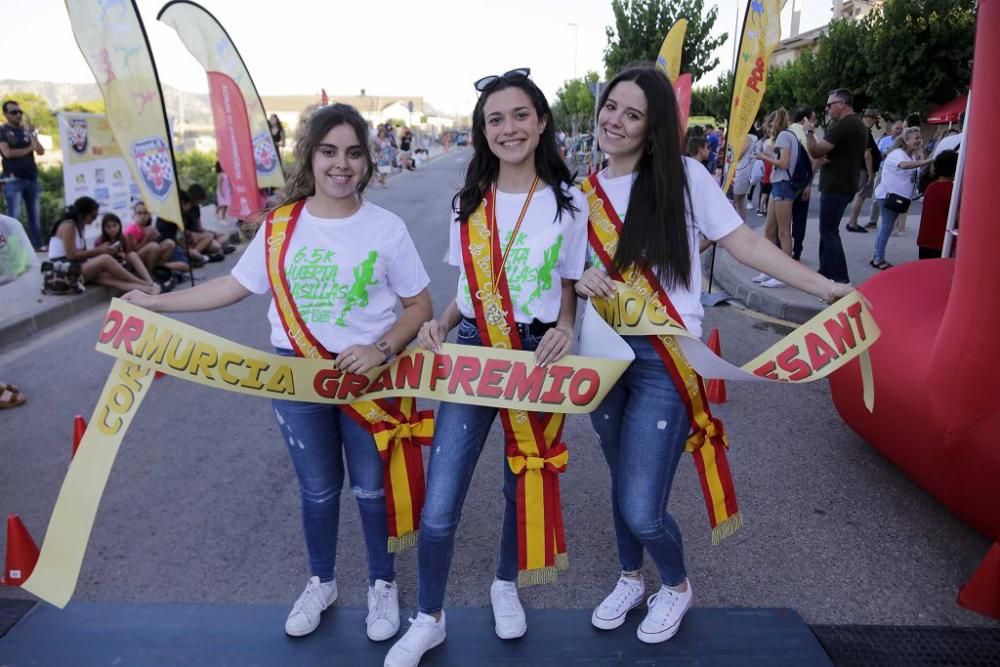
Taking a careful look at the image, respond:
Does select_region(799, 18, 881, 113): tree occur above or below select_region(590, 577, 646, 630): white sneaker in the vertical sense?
above

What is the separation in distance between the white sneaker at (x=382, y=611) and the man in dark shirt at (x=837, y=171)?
21.2 ft

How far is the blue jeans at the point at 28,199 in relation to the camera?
10234 millimetres

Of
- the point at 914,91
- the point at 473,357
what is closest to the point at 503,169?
the point at 473,357

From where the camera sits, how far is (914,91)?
27391 mm

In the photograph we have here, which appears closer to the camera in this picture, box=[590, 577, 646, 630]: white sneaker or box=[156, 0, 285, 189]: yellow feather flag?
box=[590, 577, 646, 630]: white sneaker

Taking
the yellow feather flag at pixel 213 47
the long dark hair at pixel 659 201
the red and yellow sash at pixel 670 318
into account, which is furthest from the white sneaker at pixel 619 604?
the yellow feather flag at pixel 213 47

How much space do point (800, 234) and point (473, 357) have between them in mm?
8005

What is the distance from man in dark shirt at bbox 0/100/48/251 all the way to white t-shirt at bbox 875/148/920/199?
38.5 ft

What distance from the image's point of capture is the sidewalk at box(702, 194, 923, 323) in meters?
7.21

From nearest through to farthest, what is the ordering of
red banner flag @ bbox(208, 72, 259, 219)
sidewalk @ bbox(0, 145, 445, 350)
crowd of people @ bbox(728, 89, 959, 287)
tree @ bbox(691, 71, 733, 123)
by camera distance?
sidewalk @ bbox(0, 145, 445, 350), crowd of people @ bbox(728, 89, 959, 287), red banner flag @ bbox(208, 72, 259, 219), tree @ bbox(691, 71, 733, 123)

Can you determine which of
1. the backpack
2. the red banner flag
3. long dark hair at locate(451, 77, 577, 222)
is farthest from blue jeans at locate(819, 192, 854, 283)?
the red banner flag

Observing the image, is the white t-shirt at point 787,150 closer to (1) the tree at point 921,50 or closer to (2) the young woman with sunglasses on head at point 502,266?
(2) the young woman with sunglasses on head at point 502,266

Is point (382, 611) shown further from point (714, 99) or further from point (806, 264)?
point (714, 99)

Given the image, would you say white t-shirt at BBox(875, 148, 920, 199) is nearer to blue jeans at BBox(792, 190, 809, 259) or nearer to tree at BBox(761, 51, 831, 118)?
blue jeans at BBox(792, 190, 809, 259)
